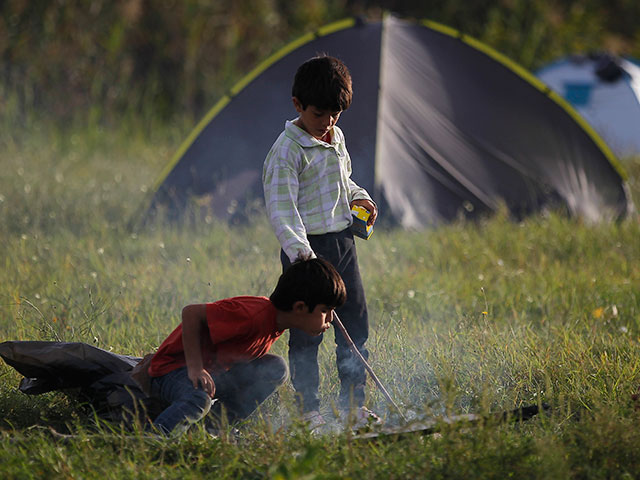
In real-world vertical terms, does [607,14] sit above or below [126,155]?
above

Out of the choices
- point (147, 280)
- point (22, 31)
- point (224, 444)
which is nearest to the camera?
point (224, 444)

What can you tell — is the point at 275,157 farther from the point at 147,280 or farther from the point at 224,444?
the point at 147,280

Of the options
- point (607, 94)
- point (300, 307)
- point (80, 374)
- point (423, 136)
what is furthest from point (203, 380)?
point (607, 94)

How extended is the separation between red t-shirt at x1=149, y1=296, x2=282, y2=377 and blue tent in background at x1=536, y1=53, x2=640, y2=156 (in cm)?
666

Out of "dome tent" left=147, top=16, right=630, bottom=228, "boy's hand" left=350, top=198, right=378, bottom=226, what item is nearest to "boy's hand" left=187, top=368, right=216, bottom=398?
"boy's hand" left=350, top=198, right=378, bottom=226

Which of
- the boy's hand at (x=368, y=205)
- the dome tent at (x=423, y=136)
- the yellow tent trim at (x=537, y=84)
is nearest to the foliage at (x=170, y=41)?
the yellow tent trim at (x=537, y=84)

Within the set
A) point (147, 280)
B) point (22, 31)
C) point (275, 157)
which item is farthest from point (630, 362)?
point (22, 31)

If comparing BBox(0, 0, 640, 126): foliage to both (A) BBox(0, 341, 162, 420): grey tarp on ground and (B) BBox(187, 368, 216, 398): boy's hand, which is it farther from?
(B) BBox(187, 368, 216, 398): boy's hand

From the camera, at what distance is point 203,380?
2.86 meters

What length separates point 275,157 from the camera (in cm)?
309

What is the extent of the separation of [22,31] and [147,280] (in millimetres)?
5952

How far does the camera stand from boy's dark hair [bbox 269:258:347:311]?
9.23 ft

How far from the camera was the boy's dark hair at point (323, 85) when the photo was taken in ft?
9.78

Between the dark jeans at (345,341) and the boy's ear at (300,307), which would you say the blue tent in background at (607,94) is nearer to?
the dark jeans at (345,341)
